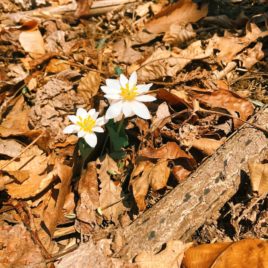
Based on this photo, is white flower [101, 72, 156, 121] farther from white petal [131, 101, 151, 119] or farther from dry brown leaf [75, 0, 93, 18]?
dry brown leaf [75, 0, 93, 18]

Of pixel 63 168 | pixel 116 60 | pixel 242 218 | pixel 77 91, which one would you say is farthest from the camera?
pixel 116 60

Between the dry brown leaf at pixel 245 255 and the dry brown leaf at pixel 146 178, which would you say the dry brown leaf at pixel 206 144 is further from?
the dry brown leaf at pixel 245 255

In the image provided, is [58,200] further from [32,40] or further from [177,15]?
[177,15]

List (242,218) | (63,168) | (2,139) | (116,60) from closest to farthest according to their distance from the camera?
(242,218) < (63,168) < (2,139) < (116,60)

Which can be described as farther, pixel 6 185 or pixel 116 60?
pixel 116 60

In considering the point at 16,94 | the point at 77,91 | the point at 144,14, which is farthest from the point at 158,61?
the point at 16,94

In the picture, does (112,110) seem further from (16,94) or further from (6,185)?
A: (16,94)

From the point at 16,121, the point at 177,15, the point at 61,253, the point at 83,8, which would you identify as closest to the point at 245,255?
the point at 61,253
